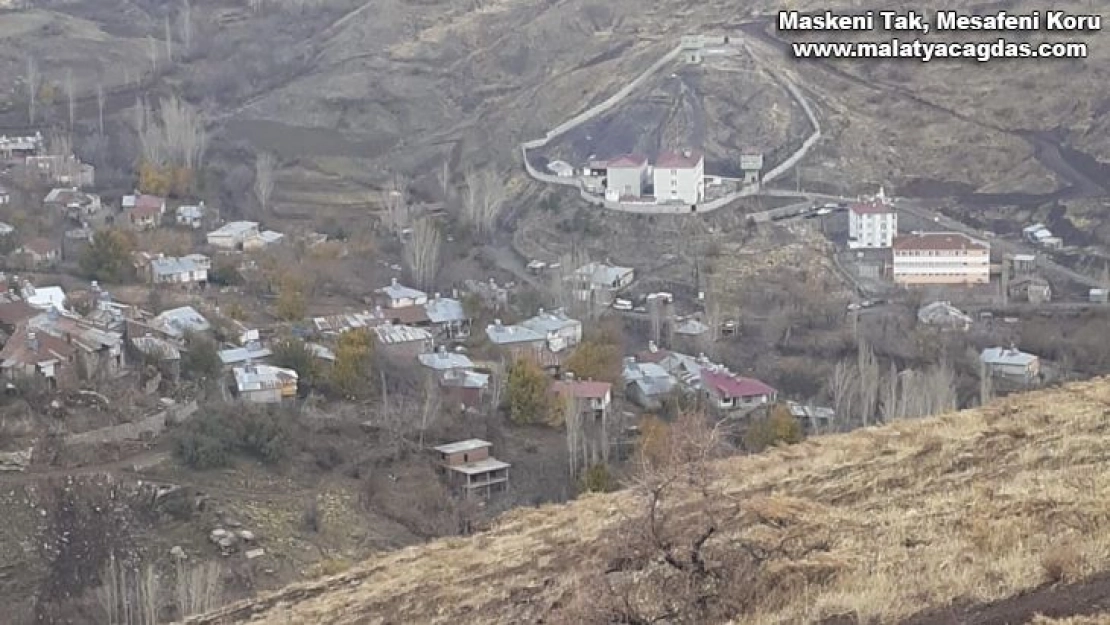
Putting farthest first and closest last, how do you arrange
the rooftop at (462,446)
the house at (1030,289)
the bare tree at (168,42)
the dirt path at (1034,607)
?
1. the bare tree at (168,42)
2. the house at (1030,289)
3. the rooftop at (462,446)
4. the dirt path at (1034,607)

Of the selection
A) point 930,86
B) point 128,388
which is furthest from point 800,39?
point 128,388

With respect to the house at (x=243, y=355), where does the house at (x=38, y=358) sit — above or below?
above

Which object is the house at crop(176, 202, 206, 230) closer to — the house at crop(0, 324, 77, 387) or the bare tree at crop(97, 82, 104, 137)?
the bare tree at crop(97, 82, 104, 137)

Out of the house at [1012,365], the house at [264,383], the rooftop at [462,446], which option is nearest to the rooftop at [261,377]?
the house at [264,383]

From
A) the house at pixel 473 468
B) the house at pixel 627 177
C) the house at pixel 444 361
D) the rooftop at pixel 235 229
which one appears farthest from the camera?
the house at pixel 627 177

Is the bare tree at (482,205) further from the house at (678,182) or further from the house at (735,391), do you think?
the house at (735,391)

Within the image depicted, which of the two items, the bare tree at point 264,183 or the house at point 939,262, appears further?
the bare tree at point 264,183

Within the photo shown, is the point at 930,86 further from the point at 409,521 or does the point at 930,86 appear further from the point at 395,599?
the point at 395,599

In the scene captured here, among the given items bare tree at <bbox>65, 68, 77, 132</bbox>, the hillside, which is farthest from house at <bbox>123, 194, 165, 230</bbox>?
the hillside
